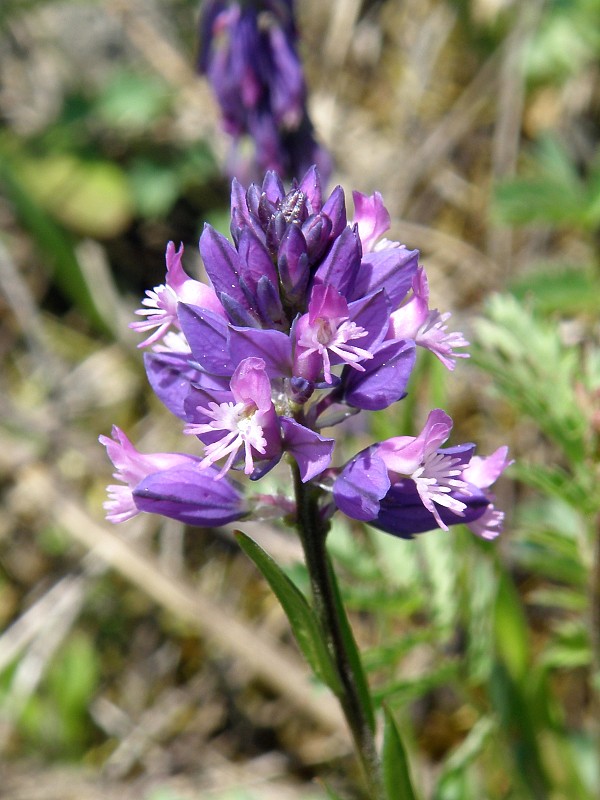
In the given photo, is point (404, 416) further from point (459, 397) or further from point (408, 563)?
point (459, 397)

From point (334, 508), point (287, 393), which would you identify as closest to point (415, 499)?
point (334, 508)

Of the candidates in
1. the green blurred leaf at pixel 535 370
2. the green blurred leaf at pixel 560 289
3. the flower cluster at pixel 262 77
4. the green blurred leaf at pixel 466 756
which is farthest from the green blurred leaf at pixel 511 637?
the flower cluster at pixel 262 77

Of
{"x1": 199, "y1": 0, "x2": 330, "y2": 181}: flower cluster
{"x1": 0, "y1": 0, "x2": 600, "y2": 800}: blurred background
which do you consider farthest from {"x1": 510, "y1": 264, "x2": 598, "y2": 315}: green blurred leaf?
{"x1": 199, "y1": 0, "x2": 330, "y2": 181}: flower cluster

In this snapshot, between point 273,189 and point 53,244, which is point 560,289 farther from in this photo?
point 53,244

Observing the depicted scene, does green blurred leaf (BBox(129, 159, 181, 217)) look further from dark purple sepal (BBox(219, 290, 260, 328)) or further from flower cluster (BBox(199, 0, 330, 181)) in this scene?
dark purple sepal (BBox(219, 290, 260, 328))

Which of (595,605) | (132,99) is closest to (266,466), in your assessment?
(595,605)

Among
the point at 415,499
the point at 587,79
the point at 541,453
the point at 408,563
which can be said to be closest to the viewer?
the point at 415,499

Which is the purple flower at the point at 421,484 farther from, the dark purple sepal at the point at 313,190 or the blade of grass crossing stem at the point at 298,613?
the dark purple sepal at the point at 313,190
